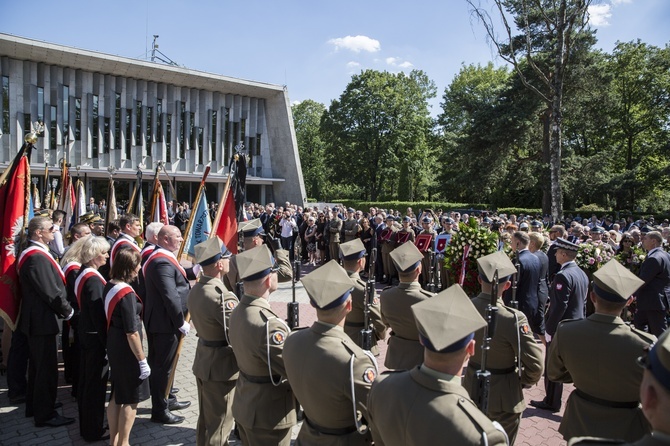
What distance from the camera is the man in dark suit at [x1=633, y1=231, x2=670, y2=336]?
714 cm

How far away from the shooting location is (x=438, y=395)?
2242mm

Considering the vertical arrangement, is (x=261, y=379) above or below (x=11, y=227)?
below

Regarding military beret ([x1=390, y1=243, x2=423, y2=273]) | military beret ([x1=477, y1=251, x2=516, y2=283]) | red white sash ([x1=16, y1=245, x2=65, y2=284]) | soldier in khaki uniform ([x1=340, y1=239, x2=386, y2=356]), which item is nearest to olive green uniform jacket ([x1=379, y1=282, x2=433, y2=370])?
military beret ([x1=390, y1=243, x2=423, y2=273])

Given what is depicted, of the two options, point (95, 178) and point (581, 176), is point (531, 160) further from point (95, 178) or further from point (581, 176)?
point (95, 178)

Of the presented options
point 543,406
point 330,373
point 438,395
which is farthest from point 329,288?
point 543,406

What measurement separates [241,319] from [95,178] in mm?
31286

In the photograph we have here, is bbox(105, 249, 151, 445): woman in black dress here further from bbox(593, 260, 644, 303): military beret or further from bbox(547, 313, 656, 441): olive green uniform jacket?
bbox(593, 260, 644, 303): military beret

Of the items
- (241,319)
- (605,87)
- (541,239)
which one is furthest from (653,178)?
(241,319)

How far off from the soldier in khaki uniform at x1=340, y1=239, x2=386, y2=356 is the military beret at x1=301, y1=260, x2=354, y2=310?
2083mm

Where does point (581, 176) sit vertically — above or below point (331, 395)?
above

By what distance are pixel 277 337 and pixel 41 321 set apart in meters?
3.38

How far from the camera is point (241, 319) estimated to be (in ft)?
12.3

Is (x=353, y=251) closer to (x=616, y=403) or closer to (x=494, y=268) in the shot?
(x=494, y=268)

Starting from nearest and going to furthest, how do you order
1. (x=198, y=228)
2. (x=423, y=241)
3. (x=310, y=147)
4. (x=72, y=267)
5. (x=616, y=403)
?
(x=616, y=403)
(x=72, y=267)
(x=198, y=228)
(x=423, y=241)
(x=310, y=147)
